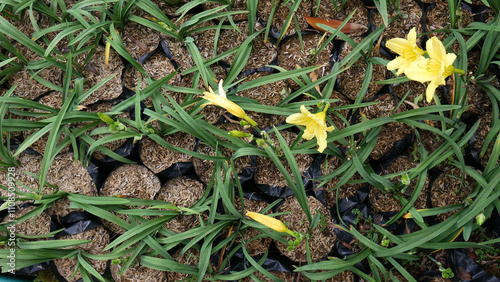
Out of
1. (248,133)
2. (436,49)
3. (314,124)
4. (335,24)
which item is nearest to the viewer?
(436,49)

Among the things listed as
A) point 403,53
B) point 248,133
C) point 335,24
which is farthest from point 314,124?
point 335,24

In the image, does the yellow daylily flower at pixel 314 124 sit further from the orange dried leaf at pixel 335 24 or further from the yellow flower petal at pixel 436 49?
→ the orange dried leaf at pixel 335 24

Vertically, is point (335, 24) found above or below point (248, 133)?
above

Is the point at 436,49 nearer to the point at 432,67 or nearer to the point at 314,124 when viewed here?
the point at 432,67

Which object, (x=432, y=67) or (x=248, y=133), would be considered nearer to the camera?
(x=432, y=67)

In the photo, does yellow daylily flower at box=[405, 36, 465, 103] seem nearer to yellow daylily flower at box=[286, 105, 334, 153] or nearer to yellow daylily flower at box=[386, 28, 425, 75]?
yellow daylily flower at box=[386, 28, 425, 75]

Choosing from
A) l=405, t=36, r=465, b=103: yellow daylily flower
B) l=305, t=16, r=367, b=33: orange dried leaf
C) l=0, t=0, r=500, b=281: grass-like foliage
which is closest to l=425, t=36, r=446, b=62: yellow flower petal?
l=405, t=36, r=465, b=103: yellow daylily flower

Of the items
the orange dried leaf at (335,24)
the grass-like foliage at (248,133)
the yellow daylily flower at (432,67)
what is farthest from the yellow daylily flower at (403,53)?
the orange dried leaf at (335,24)

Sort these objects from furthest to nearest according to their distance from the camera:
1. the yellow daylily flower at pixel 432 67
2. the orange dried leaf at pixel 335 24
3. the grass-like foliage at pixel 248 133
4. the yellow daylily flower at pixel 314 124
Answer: the orange dried leaf at pixel 335 24 → the grass-like foliage at pixel 248 133 → the yellow daylily flower at pixel 314 124 → the yellow daylily flower at pixel 432 67
